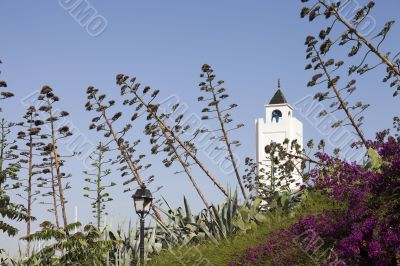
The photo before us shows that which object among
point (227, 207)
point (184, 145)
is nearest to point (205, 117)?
point (184, 145)

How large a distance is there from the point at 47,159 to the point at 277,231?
58.7 feet

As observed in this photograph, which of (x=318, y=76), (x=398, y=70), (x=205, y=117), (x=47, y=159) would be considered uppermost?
(x=47, y=159)

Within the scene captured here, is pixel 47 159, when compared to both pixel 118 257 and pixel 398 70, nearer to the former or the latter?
pixel 118 257

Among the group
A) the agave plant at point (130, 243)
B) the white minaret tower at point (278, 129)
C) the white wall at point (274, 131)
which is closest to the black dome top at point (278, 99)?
the white minaret tower at point (278, 129)

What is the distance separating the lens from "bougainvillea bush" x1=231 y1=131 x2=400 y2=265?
26.2ft

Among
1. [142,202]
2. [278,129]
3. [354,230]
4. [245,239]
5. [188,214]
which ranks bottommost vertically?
[354,230]

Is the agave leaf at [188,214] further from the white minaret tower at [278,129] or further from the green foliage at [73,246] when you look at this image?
the white minaret tower at [278,129]

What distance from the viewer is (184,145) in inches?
784

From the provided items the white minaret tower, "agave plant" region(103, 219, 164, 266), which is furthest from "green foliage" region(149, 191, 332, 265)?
the white minaret tower

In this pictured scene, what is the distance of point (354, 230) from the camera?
8.33m

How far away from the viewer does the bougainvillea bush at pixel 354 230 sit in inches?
315

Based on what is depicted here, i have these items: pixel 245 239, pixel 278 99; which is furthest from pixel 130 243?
pixel 278 99

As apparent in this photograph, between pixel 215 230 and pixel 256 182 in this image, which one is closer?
pixel 215 230

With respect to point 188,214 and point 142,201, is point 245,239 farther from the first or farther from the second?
point 142,201
